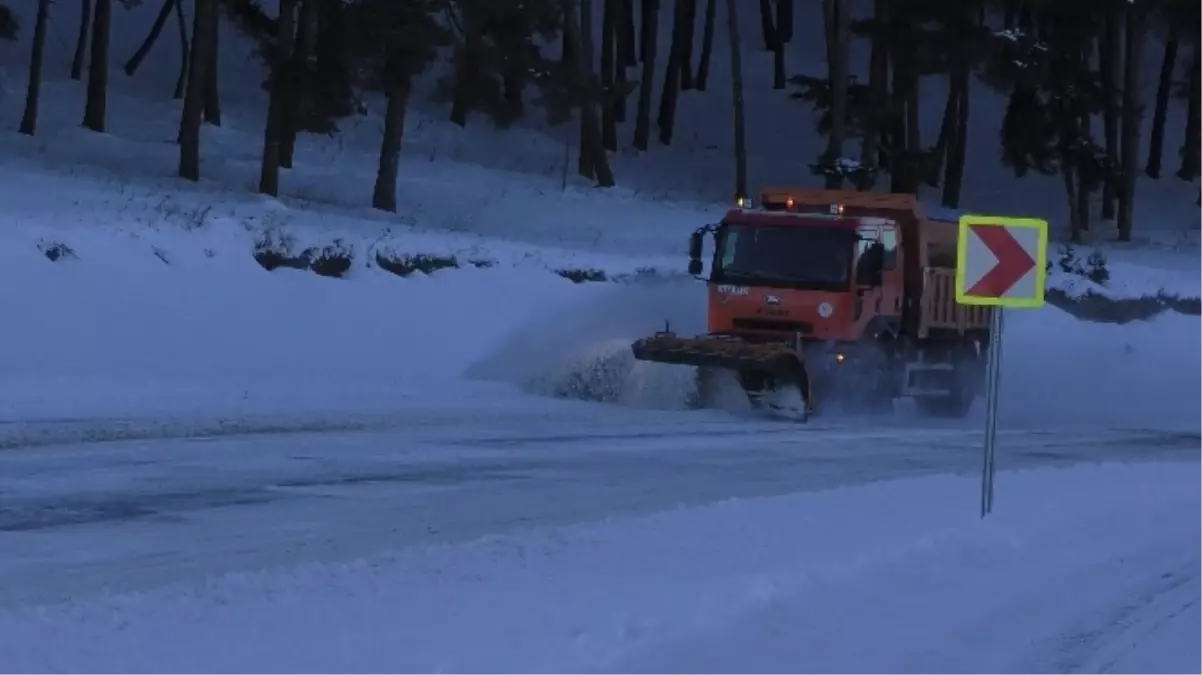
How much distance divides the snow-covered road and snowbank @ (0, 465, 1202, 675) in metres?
0.69

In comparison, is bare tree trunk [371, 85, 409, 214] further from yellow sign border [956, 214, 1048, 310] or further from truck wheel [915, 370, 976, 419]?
yellow sign border [956, 214, 1048, 310]

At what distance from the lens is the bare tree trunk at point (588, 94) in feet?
142

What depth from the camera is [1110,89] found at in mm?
48812

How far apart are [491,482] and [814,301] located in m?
7.88

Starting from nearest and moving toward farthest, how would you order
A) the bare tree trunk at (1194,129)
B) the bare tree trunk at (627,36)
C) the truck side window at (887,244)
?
the truck side window at (887,244), the bare tree trunk at (1194,129), the bare tree trunk at (627,36)

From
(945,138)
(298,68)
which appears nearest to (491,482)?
Result: (298,68)

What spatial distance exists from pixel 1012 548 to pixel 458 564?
4163 millimetres

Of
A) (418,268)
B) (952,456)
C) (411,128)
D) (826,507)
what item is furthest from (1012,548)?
(411,128)

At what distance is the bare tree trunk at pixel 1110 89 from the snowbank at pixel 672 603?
36983 mm

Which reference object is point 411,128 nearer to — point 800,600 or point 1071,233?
point 1071,233

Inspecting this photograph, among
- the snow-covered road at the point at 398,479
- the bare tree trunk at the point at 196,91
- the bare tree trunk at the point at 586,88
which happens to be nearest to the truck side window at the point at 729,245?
the snow-covered road at the point at 398,479

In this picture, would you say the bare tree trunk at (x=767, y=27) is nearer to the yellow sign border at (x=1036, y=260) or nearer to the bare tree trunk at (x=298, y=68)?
the bare tree trunk at (x=298, y=68)

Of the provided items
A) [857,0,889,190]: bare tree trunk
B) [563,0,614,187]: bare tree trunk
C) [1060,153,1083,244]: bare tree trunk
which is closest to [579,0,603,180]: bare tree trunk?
[563,0,614,187]: bare tree trunk

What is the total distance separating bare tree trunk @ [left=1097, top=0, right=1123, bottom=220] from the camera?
47938 millimetres
